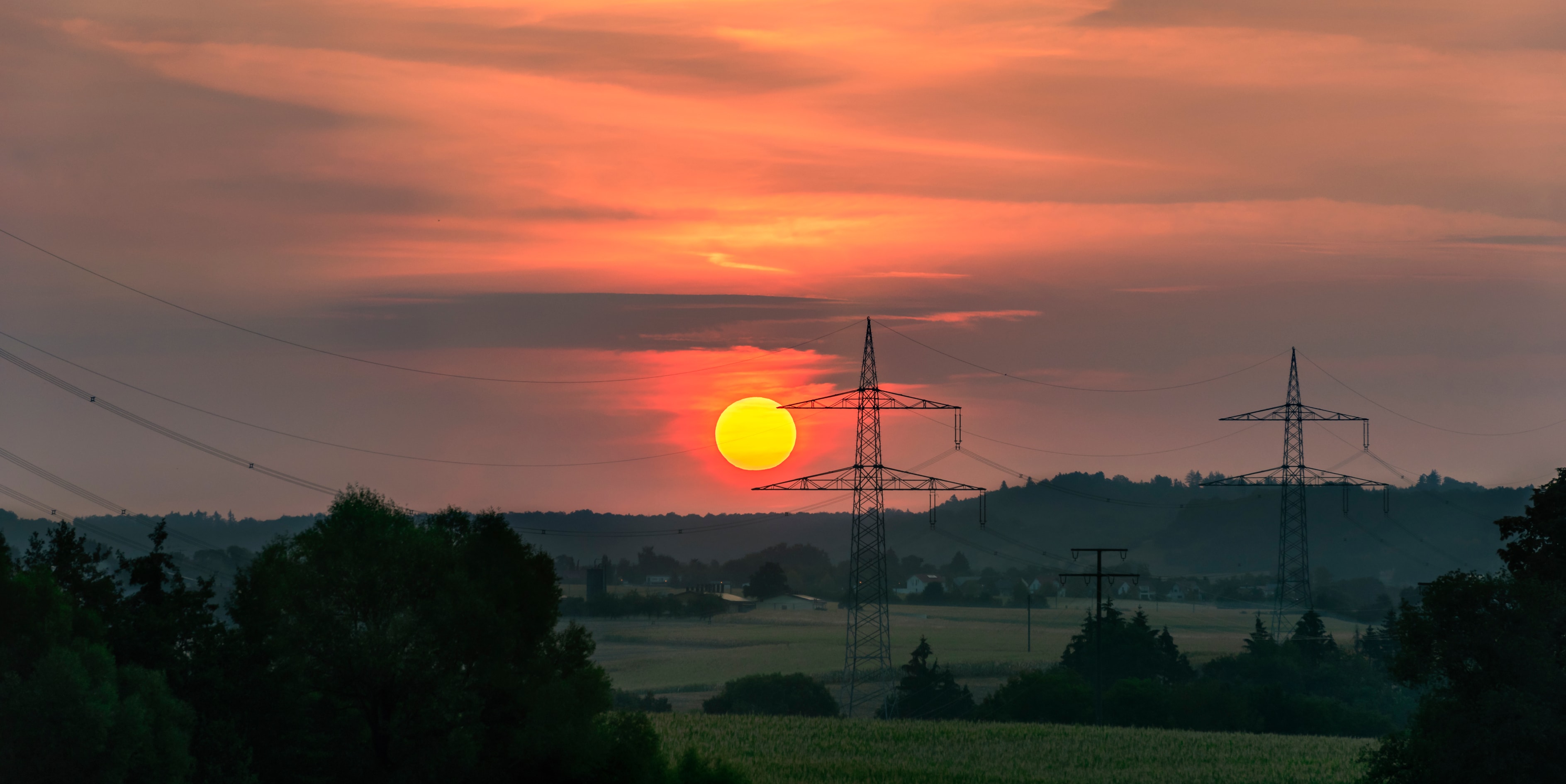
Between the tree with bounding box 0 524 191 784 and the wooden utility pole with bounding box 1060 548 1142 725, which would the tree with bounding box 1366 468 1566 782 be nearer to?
the wooden utility pole with bounding box 1060 548 1142 725

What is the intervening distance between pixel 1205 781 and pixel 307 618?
49.7 m

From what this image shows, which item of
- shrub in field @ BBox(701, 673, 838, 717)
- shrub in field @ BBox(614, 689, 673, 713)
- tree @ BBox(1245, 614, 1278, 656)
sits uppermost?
tree @ BBox(1245, 614, 1278, 656)

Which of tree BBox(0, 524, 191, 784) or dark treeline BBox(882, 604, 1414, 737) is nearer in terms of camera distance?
tree BBox(0, 524, 191, 784)

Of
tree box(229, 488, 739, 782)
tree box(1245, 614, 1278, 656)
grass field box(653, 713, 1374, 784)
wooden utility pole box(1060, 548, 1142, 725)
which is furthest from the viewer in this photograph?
tree box(1245, 614, 1278, 656)

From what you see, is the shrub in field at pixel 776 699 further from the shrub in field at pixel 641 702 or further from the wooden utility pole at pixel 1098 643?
the wooden utility pole at pixel 1098 643

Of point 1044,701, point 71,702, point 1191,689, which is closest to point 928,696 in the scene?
point 1044,701

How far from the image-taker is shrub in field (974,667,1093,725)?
122 m

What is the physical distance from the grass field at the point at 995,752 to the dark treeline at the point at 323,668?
34.8 feet

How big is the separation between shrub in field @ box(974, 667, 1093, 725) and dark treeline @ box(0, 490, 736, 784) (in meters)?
56.2

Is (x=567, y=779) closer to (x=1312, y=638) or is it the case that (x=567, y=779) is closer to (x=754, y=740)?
(x=754, y=740)

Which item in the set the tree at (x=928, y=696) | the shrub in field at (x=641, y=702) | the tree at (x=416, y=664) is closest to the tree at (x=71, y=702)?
the tree at (x=416, y=664)

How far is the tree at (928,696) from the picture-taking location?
452 feet

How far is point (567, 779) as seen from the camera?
66.0 m

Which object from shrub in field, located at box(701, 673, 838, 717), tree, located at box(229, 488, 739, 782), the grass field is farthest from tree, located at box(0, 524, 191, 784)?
shrub in field, located at box(701, 673, 838, 717)
